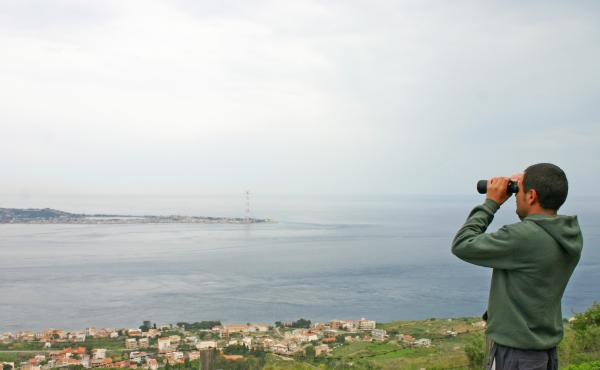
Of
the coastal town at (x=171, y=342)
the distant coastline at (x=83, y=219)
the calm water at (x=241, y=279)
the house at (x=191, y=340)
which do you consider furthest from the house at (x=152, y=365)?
the distant coastline at (x=83, y=219)

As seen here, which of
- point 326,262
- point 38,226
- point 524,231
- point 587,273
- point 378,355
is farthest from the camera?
point 38,226

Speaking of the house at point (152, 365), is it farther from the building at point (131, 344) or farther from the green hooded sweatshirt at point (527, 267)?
the green hooded sweatshirt at point (527, 267)

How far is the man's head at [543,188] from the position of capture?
120cm

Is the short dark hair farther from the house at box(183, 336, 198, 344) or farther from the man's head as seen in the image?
the house at box(183, 336, 198, 344)

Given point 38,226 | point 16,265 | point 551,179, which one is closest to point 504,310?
point 551,179

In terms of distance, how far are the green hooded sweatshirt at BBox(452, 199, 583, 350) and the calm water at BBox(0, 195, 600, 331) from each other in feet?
55.3

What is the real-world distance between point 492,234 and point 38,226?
65086mm

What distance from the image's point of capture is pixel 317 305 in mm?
19984

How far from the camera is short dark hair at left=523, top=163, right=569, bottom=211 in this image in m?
1.20

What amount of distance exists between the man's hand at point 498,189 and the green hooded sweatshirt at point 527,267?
0.07m

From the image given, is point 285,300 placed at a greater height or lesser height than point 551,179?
lesser

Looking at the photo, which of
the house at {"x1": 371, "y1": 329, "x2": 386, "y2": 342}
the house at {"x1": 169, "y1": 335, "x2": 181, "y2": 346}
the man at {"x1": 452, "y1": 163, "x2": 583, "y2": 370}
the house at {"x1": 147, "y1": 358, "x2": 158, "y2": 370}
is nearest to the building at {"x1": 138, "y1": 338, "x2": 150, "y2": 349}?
the house at {"x1": 169, "y1": 335, "x2": 181, "y2": 346}

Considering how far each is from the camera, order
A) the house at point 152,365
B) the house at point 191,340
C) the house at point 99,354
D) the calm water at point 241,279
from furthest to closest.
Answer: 1. the calm water at point 241,279
2. the house at point 191,340
3. the house at point 99,354
4. the house at point 152,365

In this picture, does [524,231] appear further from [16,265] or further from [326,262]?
[16,265]
